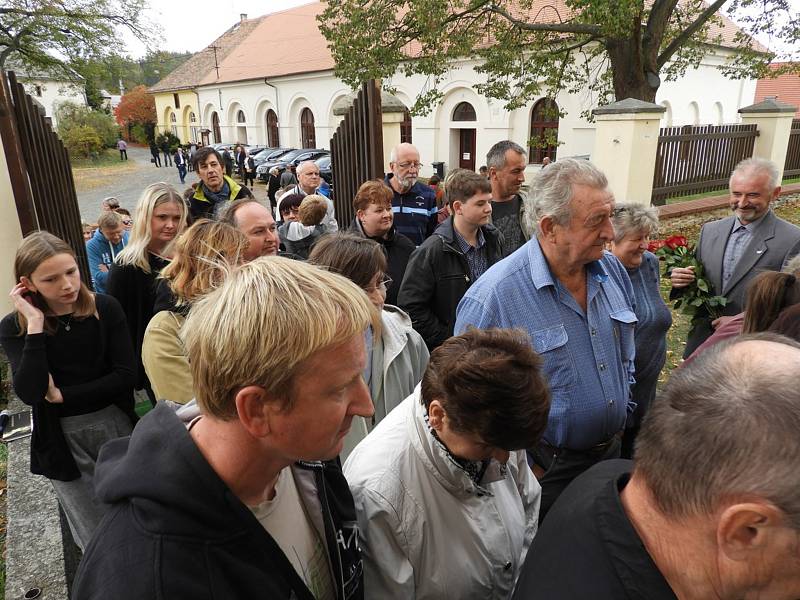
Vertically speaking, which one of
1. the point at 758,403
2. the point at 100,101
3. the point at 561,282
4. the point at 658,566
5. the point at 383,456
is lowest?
→ the point at 383,456

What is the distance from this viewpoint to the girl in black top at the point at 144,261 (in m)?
3.06

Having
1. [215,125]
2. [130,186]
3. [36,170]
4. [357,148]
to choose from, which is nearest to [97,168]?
[130,186]

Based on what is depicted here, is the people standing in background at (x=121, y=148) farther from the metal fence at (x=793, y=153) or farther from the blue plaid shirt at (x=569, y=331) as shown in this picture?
the blue plaid shirt at (x=569, y=331)

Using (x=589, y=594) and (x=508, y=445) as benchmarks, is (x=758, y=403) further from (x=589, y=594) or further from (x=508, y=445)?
(x=508, y=445)

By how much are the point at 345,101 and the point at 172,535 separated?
17846mm

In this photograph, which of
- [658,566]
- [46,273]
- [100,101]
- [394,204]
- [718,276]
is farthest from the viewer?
[100,101]

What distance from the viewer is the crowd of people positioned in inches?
37.6

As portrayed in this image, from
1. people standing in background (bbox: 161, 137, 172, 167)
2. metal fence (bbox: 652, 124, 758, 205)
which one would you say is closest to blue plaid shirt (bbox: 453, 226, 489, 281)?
metal fence (bbox: 652, 124, 758, 205)

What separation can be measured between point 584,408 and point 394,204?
3044 mm

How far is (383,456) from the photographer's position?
157 centimetres

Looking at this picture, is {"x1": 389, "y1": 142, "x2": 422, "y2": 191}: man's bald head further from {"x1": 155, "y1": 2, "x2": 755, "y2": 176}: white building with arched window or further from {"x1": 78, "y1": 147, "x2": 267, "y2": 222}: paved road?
{"x1": 78, "y1": 147, "x2": 267, "y2": 222}: paved road

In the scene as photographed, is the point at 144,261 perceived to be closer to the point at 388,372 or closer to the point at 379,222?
the point at 379,222

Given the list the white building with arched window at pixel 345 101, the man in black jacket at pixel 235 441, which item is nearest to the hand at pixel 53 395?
the man in black jacket at pixel 235 441

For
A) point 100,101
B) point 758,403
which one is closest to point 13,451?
point 758,403
